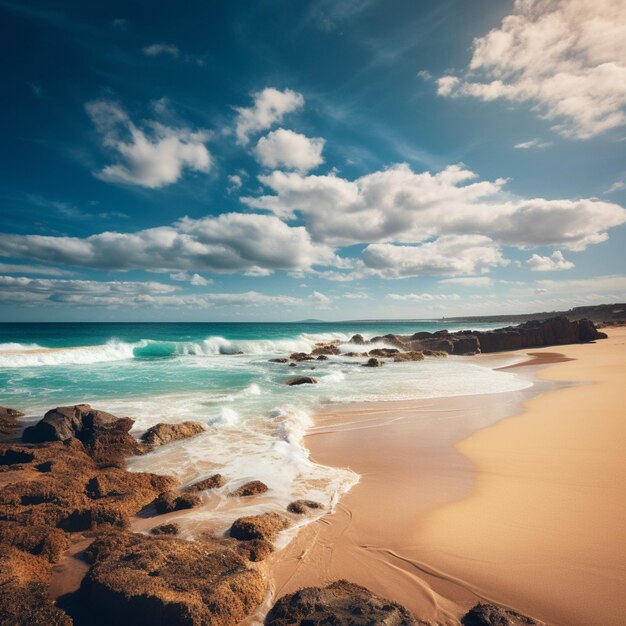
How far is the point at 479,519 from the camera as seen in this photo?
4.43 metres

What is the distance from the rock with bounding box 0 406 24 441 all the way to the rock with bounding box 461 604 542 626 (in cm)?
992

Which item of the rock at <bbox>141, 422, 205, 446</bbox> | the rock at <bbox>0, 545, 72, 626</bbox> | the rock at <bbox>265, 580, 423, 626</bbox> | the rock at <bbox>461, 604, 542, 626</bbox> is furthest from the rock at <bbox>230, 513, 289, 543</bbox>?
the rock at <bbox>141, 422, 205, 446</bbox>

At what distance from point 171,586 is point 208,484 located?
2688 mm

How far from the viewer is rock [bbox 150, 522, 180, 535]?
13.7ft

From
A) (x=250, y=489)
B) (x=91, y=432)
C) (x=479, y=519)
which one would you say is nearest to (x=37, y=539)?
(x=250, y=489)

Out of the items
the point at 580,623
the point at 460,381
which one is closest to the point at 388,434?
the point at 580,623

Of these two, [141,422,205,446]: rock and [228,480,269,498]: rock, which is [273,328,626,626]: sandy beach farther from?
[141,422,205,446]: rock

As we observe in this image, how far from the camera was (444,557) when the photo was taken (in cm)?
370

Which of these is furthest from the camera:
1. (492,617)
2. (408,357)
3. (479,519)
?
(408,357)

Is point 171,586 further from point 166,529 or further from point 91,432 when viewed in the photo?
point 91,432

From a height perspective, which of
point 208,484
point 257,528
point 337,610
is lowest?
point 208,484

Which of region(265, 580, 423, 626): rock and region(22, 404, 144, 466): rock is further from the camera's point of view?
region(22, 404, 144, 466): rock

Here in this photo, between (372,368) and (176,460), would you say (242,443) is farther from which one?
(372,368)

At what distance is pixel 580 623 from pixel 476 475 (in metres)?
3.04
